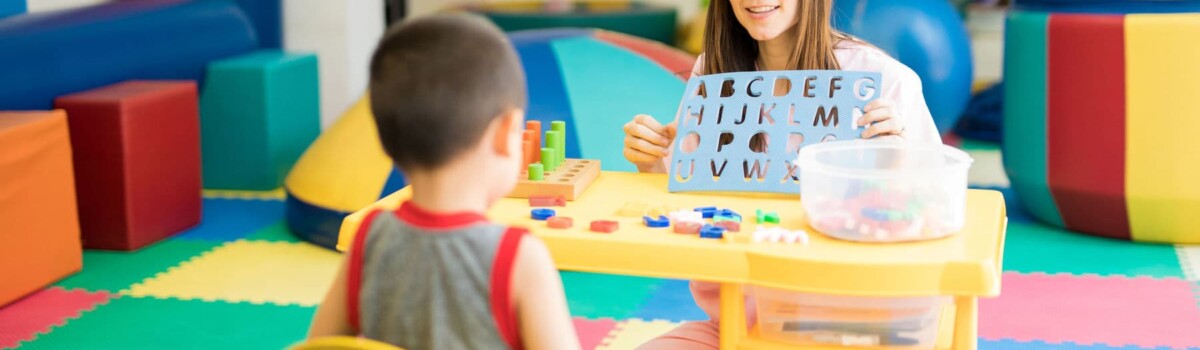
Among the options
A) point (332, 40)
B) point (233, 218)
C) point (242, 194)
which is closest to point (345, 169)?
point (233, 218)

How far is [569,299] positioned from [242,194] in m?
1.78

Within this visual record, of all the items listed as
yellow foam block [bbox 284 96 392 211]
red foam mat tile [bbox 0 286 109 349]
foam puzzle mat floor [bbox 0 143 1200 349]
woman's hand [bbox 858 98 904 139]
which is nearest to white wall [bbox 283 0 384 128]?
yellow foam block [bbox 284 96 392 211]

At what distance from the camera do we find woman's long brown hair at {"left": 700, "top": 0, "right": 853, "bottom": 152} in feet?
6.78

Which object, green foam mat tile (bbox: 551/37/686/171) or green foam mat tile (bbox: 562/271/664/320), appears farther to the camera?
green foam mat tile (bbox: 551/37/686/171)

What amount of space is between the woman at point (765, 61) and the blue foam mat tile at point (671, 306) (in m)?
0.91

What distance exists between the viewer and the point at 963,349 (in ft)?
4.87

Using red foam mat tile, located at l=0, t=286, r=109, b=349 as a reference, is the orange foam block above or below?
above

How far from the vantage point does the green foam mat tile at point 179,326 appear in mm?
2846

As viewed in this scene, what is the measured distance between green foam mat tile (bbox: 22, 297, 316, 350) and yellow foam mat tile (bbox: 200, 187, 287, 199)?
127 centimetres

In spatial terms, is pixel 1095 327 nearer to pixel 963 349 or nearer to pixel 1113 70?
pixel 1113 70

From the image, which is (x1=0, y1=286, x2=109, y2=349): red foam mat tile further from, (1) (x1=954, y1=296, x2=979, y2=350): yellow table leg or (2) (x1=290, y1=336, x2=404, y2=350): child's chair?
(1) (x1=954, y1=296, x2=979, y2=350): yellow table leg

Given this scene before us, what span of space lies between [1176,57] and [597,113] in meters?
1.53

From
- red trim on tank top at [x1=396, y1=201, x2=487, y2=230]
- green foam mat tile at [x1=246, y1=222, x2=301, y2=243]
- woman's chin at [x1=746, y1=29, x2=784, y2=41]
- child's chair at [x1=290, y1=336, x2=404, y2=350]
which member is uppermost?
woman's chin at [x1=746, y1=29, x2=784, y2=41]

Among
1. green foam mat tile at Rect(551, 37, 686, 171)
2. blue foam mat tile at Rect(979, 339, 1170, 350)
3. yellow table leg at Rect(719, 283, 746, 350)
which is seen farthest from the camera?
green foam mat tile at Rect(551, 37, 686, 171)
